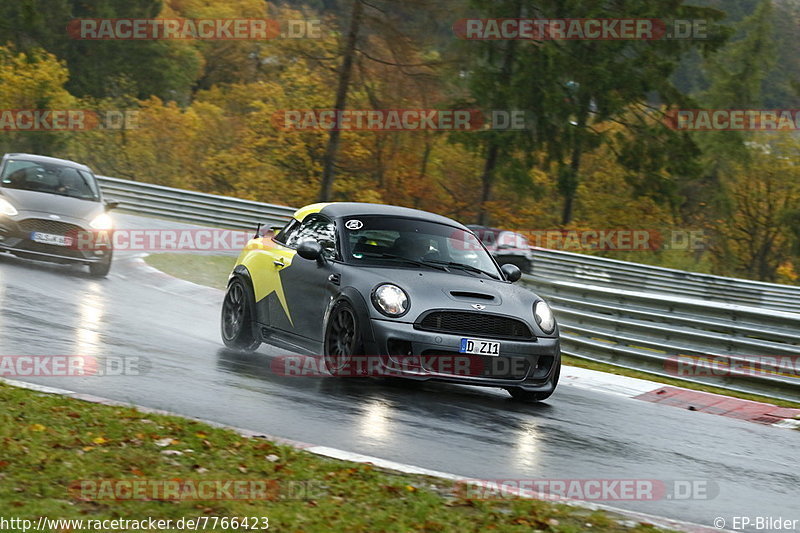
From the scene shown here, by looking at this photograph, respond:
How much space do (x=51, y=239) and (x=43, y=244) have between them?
0.46 ft

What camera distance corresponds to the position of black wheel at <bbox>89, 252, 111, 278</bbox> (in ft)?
55.1

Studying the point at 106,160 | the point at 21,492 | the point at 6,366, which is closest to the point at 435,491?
the point at 21,492

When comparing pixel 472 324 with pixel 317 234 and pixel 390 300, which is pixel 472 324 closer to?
pixel 390 300

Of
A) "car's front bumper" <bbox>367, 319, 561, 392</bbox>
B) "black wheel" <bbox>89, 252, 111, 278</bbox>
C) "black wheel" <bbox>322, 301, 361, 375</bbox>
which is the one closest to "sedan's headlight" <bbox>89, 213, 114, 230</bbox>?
"black wheel" <bbox>89, 252, 111, 278</bbox>

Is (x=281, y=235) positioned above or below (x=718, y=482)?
above

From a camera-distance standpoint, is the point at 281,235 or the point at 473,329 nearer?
the point at 473,329

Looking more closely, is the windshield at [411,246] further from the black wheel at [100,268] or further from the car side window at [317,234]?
the black wheel at [100,268]

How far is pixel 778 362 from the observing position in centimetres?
1227

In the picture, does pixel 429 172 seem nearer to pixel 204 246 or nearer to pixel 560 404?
pixel 204 246

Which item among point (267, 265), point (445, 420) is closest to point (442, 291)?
point (445, 420)

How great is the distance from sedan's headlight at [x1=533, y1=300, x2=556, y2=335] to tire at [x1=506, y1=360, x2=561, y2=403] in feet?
1.16

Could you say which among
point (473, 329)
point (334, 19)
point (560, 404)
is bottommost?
point (560, 404)

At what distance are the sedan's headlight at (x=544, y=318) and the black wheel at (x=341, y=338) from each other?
1582 millimetres

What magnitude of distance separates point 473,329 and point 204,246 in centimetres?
1856
